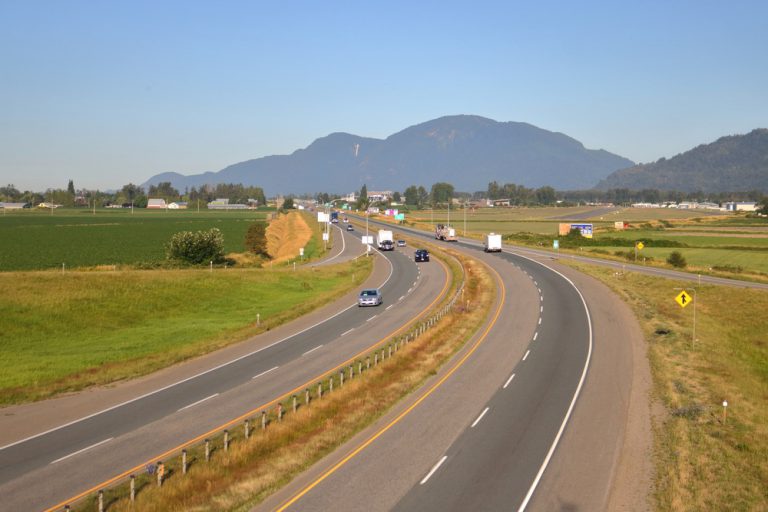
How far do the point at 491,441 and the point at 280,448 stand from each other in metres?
7.31

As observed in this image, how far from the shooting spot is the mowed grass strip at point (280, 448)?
1927 centimetres

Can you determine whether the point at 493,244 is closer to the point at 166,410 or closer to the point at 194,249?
the point at 194,249

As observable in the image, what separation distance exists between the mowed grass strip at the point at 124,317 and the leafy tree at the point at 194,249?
7.66 metres

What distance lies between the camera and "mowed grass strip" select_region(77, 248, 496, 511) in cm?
1927

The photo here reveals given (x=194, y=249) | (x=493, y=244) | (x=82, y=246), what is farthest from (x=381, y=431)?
(x=82, y=246)

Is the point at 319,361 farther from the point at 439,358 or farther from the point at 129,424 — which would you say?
the point at 129,424

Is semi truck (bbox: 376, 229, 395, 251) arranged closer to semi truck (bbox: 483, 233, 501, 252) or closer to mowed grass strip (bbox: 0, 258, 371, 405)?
semi truck (bbox: 483, 233, 501, 252)

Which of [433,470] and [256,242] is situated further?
[256,242]

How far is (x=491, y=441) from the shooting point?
24172 millimetres

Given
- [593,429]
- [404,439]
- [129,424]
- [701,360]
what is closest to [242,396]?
[129,424]

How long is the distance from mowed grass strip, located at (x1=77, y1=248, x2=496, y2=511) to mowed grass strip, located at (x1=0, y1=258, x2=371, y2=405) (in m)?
12.0

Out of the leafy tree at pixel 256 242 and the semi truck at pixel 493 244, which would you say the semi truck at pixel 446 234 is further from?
the leafy tree at pixel 256 242

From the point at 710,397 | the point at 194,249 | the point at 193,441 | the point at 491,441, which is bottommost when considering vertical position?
the point at 710,397

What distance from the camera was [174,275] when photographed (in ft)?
212
